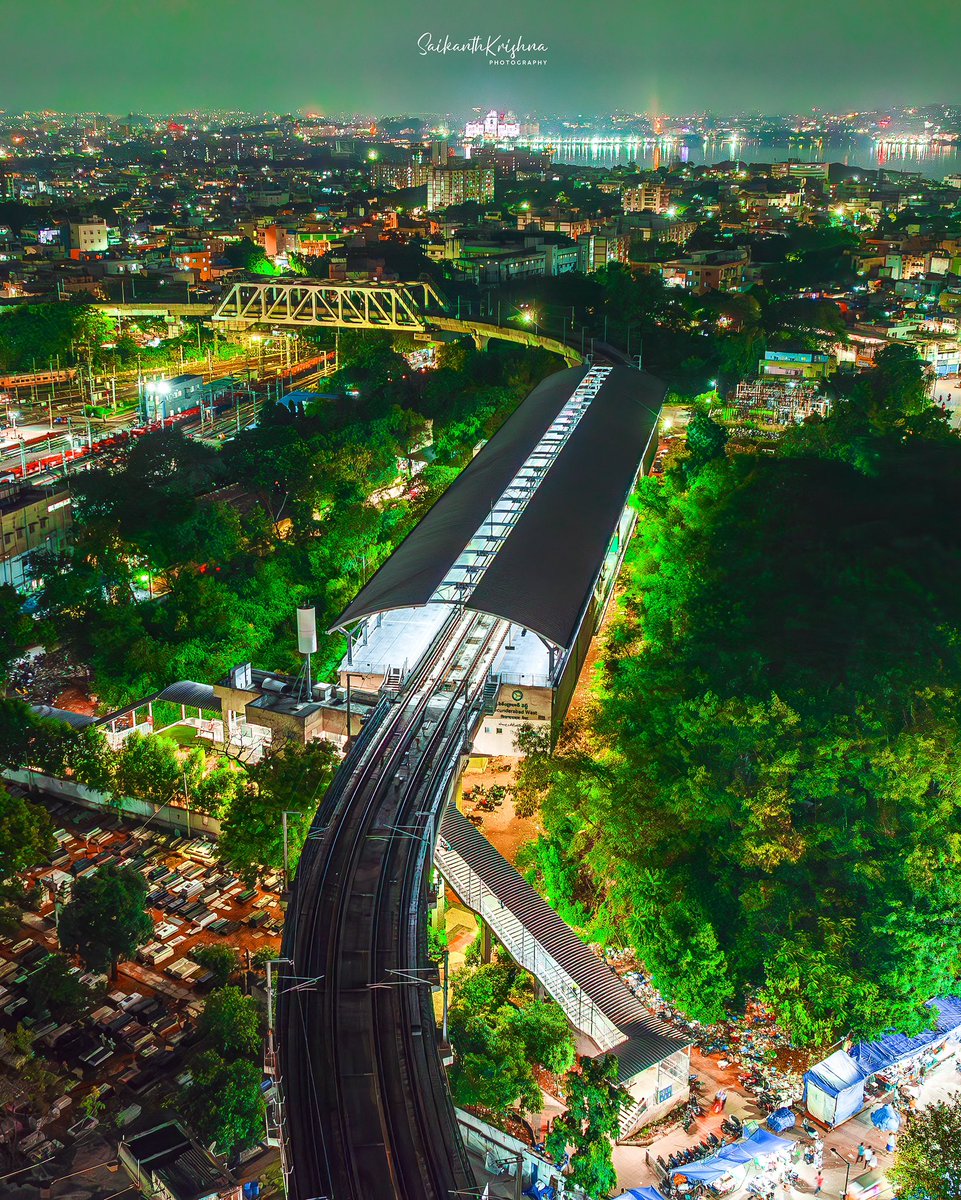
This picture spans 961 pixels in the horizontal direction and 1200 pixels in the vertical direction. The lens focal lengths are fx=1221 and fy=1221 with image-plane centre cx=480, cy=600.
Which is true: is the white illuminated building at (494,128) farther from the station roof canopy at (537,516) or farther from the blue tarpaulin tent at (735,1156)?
the blue tarpaulin tent at (735,1156)

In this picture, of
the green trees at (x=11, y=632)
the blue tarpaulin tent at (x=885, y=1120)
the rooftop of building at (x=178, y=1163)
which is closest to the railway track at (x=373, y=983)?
the rooftop of building at (x=178, y=1163)

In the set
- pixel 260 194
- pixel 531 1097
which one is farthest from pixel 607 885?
pixel 260 194

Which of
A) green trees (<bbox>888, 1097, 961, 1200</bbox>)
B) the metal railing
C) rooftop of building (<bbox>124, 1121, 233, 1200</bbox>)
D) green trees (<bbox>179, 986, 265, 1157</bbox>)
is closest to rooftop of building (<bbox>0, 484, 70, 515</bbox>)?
the metal railing

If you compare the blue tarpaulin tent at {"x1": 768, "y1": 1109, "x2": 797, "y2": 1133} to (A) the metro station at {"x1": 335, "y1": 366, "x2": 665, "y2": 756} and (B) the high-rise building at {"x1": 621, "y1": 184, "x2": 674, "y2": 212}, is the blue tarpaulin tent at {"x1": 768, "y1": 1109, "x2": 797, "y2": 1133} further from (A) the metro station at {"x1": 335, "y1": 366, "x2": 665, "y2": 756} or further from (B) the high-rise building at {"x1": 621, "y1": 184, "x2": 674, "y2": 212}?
(B) the high-rise building at {"x1": 621, "y1": 184, "x2": 674, "y2": 212}

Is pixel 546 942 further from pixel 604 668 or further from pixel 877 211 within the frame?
pixel 877 211

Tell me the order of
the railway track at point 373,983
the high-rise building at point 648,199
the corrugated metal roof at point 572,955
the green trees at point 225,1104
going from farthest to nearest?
1. the high-rise building at point 648,199
2. the corrugated metal roof at point 572,955
3. the green trees at point 225,1104
4. the railway track at point 373,983

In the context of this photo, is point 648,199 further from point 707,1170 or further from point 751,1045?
point 707,1170

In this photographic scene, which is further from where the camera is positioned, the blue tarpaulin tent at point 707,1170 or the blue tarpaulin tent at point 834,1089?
the blue tarpaulin tent at point 834,1089
